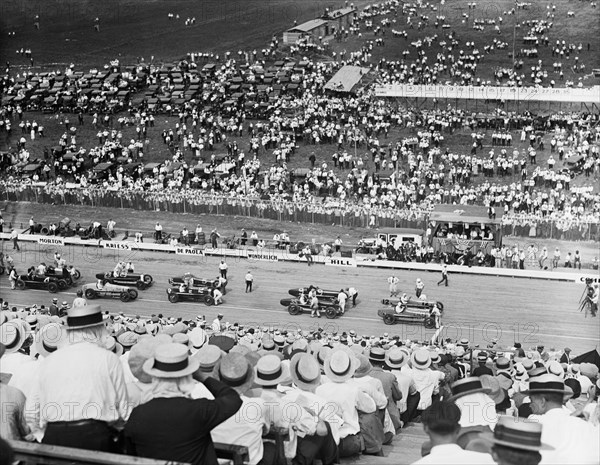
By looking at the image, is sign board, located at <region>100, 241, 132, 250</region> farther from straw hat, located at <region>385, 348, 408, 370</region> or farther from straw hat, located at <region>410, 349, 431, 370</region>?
straw hat, located at <region>410, 349, 431, 370</region>

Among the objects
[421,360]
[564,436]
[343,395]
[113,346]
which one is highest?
[564,436]

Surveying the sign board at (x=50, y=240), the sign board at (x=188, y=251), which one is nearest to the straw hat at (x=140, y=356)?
the sign board at (x=188, y=251)

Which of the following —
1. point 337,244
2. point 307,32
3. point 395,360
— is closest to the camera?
point 395,360

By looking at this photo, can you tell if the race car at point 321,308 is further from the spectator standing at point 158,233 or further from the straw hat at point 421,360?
the straw hat at point 421,360

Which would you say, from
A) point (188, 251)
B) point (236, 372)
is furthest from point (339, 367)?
point (188, 251)

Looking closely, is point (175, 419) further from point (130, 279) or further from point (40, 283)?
A: point (40, 283)
